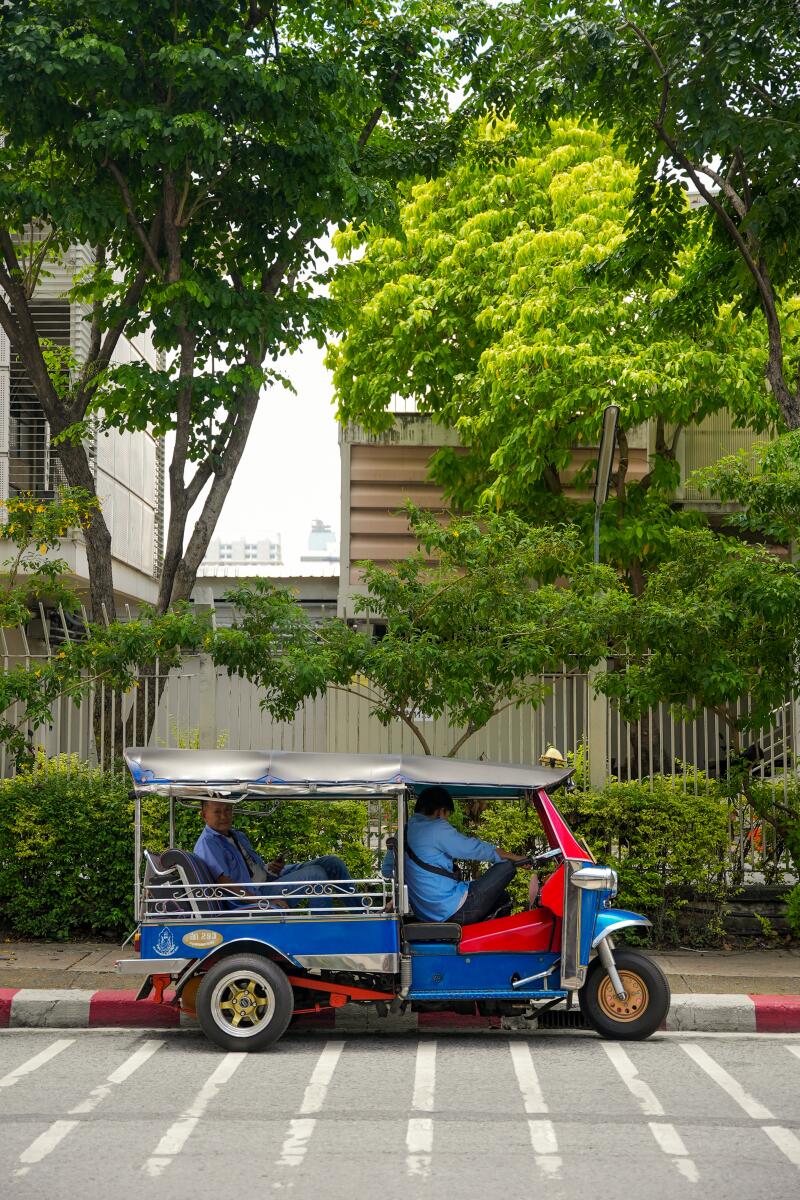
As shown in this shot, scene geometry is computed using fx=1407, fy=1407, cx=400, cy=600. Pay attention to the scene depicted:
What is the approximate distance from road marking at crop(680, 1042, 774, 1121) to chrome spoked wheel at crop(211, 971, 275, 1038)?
273cm

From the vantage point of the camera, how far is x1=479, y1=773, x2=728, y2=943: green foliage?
1256cm

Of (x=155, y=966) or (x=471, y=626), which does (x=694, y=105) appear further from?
(x=155, y=966)

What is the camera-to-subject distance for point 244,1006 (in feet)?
29.9

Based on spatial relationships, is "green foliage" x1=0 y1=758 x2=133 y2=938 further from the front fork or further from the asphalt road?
the front fork

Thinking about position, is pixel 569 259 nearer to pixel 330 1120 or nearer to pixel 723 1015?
pixel 723 1015

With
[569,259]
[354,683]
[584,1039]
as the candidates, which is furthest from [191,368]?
Result: [569,259]

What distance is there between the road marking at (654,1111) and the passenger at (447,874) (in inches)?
48.5

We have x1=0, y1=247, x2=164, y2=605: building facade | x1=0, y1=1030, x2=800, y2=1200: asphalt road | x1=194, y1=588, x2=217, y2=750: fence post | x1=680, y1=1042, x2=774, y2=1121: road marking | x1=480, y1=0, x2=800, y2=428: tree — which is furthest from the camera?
x1=0, y1=247, x2=164, y2=605: building facade

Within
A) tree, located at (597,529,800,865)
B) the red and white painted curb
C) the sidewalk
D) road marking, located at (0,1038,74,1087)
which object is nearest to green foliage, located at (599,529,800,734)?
tree, located at (597,529,800,865)

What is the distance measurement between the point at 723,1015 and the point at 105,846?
564 cm

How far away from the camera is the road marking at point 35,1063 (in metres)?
8.17

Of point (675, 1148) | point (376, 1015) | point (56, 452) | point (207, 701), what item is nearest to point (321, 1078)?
point (376, 1015)

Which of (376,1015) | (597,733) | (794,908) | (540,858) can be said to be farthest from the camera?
(597,733)

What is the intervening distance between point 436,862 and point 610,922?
1250mm
